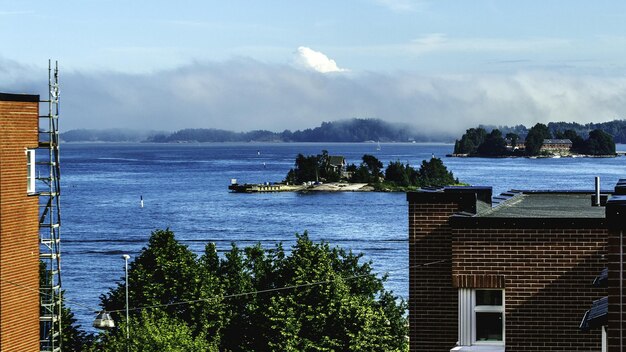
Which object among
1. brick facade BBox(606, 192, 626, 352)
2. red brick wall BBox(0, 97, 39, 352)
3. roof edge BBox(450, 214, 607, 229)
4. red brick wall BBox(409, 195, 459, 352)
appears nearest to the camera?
brick facade BBox(606, 192, 626, 352)

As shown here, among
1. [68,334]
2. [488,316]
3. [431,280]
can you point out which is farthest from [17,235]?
[488,316]

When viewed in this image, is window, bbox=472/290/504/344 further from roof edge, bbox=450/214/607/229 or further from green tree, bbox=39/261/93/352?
green tree, bbox=39/261/93/352

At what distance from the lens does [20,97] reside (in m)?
34.4

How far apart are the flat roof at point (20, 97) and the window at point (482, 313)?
16598 mm

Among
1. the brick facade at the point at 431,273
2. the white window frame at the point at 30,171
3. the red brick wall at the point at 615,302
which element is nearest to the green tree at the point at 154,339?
the white window frame at the point at 30,171

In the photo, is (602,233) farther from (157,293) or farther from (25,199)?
(157,293)

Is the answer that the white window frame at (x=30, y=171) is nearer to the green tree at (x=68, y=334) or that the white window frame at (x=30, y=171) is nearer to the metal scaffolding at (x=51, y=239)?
the metal scaffolding at (x=51, y=239)

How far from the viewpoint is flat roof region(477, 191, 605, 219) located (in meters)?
25.2

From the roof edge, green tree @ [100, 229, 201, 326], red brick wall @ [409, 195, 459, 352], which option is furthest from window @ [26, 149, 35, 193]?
the roof edge

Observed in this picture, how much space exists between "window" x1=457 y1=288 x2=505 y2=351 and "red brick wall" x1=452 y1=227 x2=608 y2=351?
296mm

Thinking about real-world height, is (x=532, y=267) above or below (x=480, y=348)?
above

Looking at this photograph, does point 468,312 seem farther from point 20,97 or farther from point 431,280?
point 20,97

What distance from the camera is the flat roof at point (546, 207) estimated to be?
25.2 meters

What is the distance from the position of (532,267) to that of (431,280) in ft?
7.56
